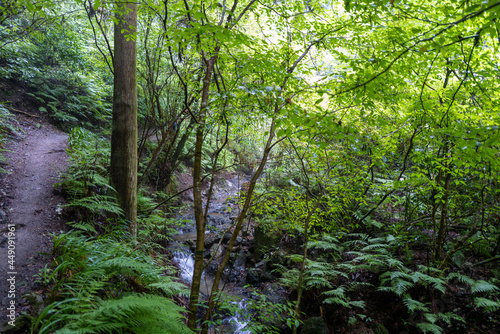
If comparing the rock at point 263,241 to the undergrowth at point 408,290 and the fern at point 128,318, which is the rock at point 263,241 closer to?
the undergrowth at point 408,290

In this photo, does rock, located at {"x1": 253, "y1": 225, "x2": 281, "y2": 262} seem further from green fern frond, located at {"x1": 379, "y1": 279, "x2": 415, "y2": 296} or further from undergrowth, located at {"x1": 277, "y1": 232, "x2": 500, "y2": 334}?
green fern frond, located at {"x1": 379, "y1": 279, "x2": 415, "y2": 296}

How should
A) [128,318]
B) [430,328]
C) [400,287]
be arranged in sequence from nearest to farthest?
[128,318] < [430,328] < [400,287]

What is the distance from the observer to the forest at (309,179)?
2596 millimetres

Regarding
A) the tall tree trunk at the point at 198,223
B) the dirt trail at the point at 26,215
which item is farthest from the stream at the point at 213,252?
the dirt trail at the point at 26,215

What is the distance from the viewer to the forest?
2.60 m

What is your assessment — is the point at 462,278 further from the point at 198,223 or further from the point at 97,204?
the point at 97,204

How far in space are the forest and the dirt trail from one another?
248mm

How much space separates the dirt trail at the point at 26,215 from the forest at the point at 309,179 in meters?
0.25

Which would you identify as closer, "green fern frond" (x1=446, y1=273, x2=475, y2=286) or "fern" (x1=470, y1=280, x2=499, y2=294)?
"fern" (x1=470, y1=280, x2=499, y2=294)

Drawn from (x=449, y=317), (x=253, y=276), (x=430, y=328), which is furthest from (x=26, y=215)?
(x=449, y=317)

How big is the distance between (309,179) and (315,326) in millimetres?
2434

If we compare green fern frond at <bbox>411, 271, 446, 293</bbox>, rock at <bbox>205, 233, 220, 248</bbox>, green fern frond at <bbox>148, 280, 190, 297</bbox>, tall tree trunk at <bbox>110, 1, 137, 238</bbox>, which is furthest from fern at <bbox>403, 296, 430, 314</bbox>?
rock at <bbox>205, 233, 220, 248</bbox>

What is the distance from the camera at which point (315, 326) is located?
4.21 meters

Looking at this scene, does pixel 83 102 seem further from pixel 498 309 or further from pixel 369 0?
pixel 498 309
